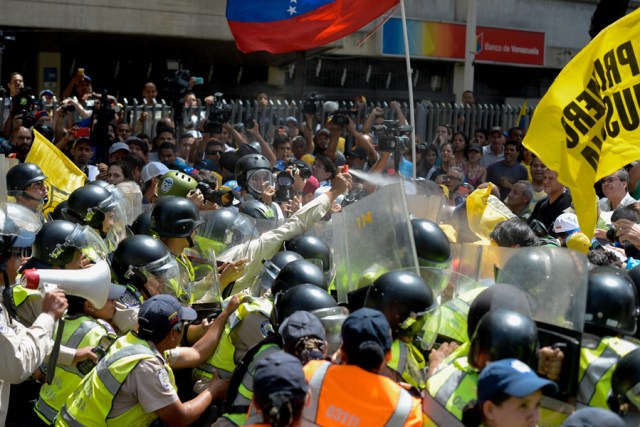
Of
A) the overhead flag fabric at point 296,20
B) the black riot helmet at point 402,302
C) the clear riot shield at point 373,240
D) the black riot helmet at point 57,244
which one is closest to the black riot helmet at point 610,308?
the black riot helmet at point 402,302

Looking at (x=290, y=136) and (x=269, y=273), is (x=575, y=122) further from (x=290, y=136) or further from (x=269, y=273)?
(x=290, y=136)

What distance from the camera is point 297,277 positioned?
17.3ft

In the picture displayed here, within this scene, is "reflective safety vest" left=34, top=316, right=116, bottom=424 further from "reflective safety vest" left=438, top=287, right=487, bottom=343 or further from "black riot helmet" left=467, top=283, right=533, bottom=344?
"black riot helmet" left=467, top=283, right=533, bottom=344

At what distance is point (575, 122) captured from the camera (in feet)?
21.3

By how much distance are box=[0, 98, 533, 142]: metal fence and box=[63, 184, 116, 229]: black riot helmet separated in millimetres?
4361

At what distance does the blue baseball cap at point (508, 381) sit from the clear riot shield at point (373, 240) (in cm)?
155

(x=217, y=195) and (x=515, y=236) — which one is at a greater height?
(x=515, y=236)

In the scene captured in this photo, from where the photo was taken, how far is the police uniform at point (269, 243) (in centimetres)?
673

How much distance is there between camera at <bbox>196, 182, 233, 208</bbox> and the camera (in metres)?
8.18

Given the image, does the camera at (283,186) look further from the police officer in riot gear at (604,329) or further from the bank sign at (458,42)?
the bank sign at (458,42)

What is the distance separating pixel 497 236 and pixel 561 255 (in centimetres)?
179

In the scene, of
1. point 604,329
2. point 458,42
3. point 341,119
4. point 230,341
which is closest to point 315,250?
point 230,341

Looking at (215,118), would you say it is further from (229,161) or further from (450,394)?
(450,394)

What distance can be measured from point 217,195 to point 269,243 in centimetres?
152
